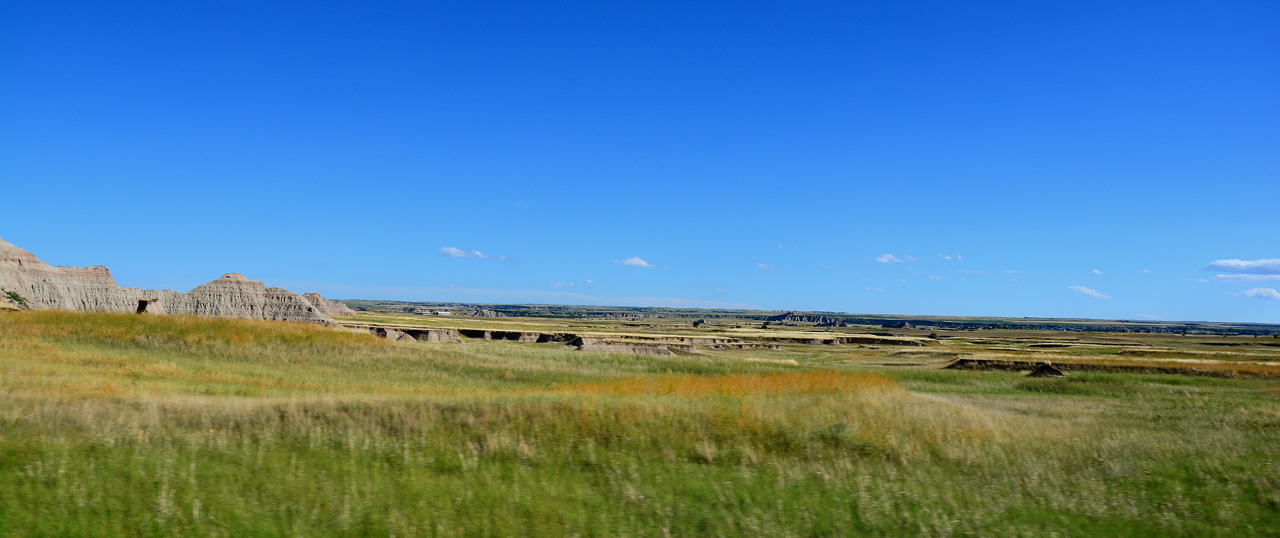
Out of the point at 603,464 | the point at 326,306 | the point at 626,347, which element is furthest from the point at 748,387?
the point at 326,306

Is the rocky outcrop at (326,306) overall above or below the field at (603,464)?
above

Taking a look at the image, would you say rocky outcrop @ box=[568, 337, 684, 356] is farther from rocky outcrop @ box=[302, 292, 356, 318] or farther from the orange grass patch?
rocky outcrop @ box=[302, 292, 356, 318]

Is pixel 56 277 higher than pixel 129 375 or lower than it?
higher

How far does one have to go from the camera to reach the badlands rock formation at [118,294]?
82.2 metres

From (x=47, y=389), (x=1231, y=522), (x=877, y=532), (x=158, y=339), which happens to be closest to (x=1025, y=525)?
(x=877, y=532)

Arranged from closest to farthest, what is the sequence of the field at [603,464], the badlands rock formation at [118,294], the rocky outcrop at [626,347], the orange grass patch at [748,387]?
the field at [603,464]
the orange grass patch at [748,387]
the rocky outcrop at [626,347]
the badlands rock formation at [118,294]

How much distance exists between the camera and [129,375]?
20812 mm

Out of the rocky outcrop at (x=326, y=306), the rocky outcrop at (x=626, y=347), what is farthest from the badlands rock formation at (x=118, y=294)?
the rocky outcrop at (x=626, y=347)

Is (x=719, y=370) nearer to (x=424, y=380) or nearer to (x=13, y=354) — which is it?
(x=424, y=380)

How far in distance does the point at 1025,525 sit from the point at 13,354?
28.0 metres

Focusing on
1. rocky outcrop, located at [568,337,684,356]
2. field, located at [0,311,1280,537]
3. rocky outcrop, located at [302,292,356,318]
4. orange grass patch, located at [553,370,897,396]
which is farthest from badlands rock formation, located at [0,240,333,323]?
field, located at [0,311,1280,537]

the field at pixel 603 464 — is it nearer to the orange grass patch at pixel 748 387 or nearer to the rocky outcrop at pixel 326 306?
the orange grass patch at pixel 748 387

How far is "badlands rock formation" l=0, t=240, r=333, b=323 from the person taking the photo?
82188 mm

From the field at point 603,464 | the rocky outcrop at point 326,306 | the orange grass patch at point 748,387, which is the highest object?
the rocky outcrop at point 326,306
